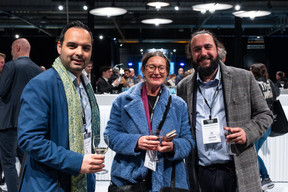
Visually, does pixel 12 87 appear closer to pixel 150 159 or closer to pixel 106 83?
pixel 150 159

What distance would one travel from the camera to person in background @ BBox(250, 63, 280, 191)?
3.54 meters

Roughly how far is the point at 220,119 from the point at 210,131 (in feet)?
0.54

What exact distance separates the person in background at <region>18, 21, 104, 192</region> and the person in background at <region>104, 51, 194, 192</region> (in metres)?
0.33

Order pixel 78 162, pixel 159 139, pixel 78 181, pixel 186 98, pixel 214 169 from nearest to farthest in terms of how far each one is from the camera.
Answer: pixel 78 162 < pixel 78 181 < pixel 159 139 < pixel 214 169 < pixel 186 98

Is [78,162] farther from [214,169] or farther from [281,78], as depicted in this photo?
[281,78]

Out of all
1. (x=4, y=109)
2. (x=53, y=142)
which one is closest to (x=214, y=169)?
(x=53, y=142)

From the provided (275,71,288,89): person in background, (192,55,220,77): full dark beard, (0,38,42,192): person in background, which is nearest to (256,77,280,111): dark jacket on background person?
(192,55,220,77): full dark beard

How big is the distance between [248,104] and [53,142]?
3.97 ft

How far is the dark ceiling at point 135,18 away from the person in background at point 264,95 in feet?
19.0

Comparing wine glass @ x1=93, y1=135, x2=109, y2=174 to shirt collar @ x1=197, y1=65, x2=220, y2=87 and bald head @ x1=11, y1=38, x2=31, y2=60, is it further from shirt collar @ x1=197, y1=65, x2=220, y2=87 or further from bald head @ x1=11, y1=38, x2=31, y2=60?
bald head @ x1=11, y1=38, x2=31, y2=60

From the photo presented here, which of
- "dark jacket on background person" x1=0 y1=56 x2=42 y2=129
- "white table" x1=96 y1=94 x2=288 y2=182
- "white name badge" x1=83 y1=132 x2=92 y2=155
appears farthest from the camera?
"white table" x1=96 y1=94 x2=288 y2=182

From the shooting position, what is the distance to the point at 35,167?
140 cm

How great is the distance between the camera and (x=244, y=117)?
195 centimetres

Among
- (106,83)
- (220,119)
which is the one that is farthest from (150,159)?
(106,83)
